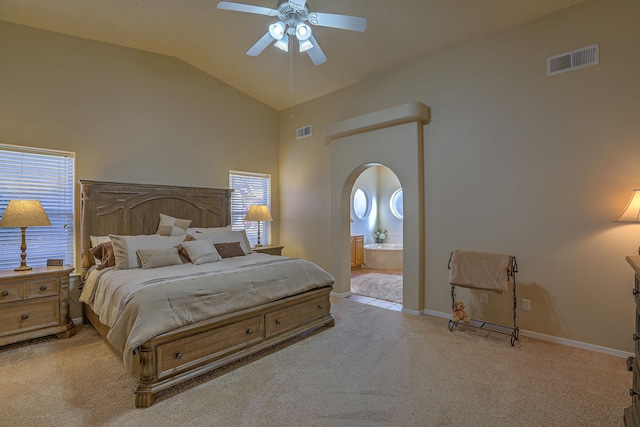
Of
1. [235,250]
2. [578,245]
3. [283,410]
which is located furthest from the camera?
[235,250]

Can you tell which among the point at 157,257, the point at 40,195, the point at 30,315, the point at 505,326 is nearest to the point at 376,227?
the point at 505,326

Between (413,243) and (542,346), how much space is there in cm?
172

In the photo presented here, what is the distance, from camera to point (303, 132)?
18.6 feet

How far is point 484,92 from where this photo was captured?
3693 mm

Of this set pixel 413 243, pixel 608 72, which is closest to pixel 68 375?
pixel 413 243

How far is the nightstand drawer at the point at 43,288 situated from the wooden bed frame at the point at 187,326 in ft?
1.49

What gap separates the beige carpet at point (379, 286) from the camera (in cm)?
503

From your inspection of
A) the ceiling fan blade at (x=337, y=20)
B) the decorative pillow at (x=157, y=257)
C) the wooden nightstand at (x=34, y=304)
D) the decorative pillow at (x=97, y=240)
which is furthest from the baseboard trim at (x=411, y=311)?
the wooden nightstand at (x=34, y=304)

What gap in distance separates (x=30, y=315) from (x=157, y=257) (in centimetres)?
135

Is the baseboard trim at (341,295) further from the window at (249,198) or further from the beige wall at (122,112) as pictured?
the beige wall at (122,112)

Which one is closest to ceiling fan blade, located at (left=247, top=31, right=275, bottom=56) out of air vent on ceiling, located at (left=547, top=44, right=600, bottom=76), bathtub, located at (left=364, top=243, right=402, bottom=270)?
air vent on ceiling, located at (left=547, top=44, right=600, bottom=76)

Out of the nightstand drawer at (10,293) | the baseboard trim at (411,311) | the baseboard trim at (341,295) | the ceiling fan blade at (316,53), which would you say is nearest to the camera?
the ceiling fan blade at (316,53)

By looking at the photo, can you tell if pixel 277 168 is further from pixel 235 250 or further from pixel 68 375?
pixel 68 375

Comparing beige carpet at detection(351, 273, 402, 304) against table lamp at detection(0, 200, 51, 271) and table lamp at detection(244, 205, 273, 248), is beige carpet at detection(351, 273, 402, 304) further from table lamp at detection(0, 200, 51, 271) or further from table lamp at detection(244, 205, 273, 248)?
table lamp at detection(0, 200, 51, 271)
